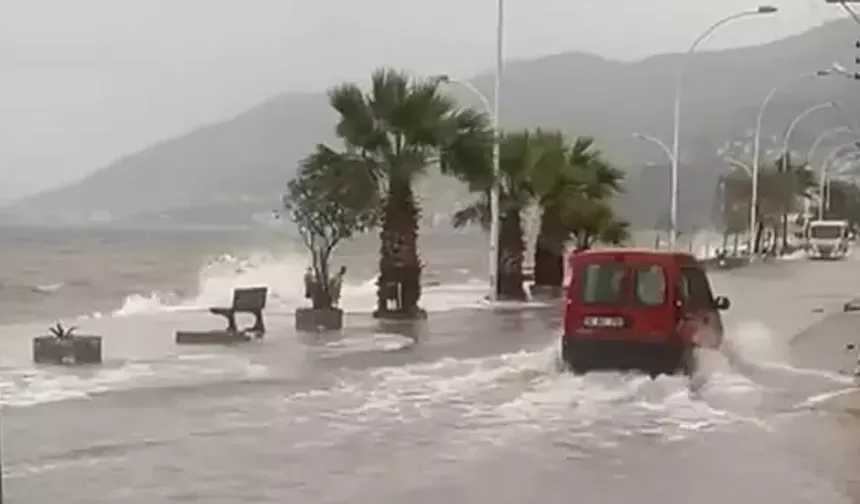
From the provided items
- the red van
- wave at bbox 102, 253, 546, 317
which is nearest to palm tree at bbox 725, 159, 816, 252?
the red van

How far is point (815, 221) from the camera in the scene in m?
11.3

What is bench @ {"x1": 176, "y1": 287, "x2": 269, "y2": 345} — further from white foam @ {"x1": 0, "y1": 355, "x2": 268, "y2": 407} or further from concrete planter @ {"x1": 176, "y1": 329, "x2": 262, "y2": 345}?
white foam @ {"x1": 0, "y1": 355, "x2": 268, "y2": 407}

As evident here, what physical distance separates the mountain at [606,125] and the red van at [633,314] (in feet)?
3.63

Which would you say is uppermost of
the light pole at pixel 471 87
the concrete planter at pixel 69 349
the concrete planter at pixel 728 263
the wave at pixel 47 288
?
the light pole at pixel 471 87

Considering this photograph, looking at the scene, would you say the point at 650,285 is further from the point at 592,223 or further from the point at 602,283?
the point at 592,223

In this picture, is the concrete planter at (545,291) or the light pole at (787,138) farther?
the concrete planter at (545,291)

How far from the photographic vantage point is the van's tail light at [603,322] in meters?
9.24

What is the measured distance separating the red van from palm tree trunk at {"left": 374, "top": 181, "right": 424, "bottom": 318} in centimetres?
508

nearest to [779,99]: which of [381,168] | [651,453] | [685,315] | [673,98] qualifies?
[673,98]

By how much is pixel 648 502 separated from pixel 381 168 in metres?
8.72

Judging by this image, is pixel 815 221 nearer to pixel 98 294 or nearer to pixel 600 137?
pixel 600 137

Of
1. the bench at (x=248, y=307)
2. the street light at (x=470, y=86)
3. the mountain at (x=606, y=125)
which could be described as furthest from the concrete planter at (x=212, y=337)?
the street light at (x=470, y=86)

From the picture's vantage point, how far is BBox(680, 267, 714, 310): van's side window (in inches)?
376

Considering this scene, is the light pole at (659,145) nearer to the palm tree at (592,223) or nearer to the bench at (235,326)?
the palm tree at (592,223)
